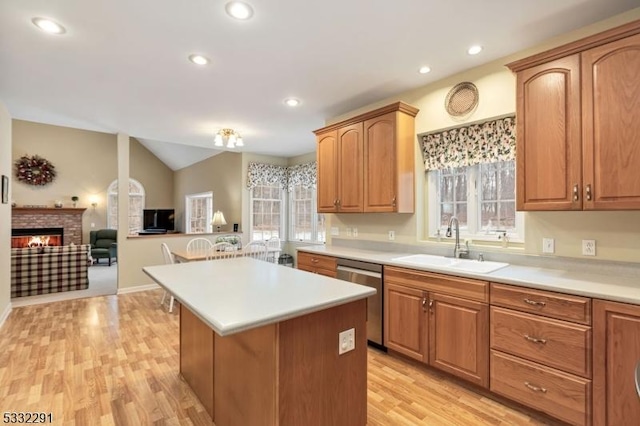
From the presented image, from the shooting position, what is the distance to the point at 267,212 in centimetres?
674

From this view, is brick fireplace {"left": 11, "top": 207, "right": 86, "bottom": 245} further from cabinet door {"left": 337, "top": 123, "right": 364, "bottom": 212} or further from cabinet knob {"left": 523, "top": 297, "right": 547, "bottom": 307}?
cabinet knob {"left": 523, "top": 297, "right": 547, "bottom": 307}

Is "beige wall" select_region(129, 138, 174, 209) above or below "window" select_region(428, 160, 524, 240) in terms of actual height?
above

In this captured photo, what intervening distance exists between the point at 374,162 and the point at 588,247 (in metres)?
1.83

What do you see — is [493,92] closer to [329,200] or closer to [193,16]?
[329,200]

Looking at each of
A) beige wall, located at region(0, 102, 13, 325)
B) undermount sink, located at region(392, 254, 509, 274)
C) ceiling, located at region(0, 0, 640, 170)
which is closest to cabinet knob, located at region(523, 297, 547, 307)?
undermount sink, located at region(392, 254, 509, 274)

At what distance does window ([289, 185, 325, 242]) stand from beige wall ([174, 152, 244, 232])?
112 cm

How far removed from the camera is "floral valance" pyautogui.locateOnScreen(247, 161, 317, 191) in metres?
6.22

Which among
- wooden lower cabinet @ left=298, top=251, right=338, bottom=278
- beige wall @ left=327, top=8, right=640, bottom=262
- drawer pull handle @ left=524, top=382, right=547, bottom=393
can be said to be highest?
beige wall @ left=327, top=8, right=640, bottom=262

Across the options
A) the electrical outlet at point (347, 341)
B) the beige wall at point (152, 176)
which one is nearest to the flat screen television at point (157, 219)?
the beige wall at point (152, 176)

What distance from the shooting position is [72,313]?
4.01 metres

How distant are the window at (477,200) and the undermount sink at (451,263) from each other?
0.31 metres

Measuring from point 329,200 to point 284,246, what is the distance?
3.42m

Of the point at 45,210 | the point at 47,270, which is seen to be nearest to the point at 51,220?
the point at 45,210

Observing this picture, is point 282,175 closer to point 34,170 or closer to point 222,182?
point 222,182
